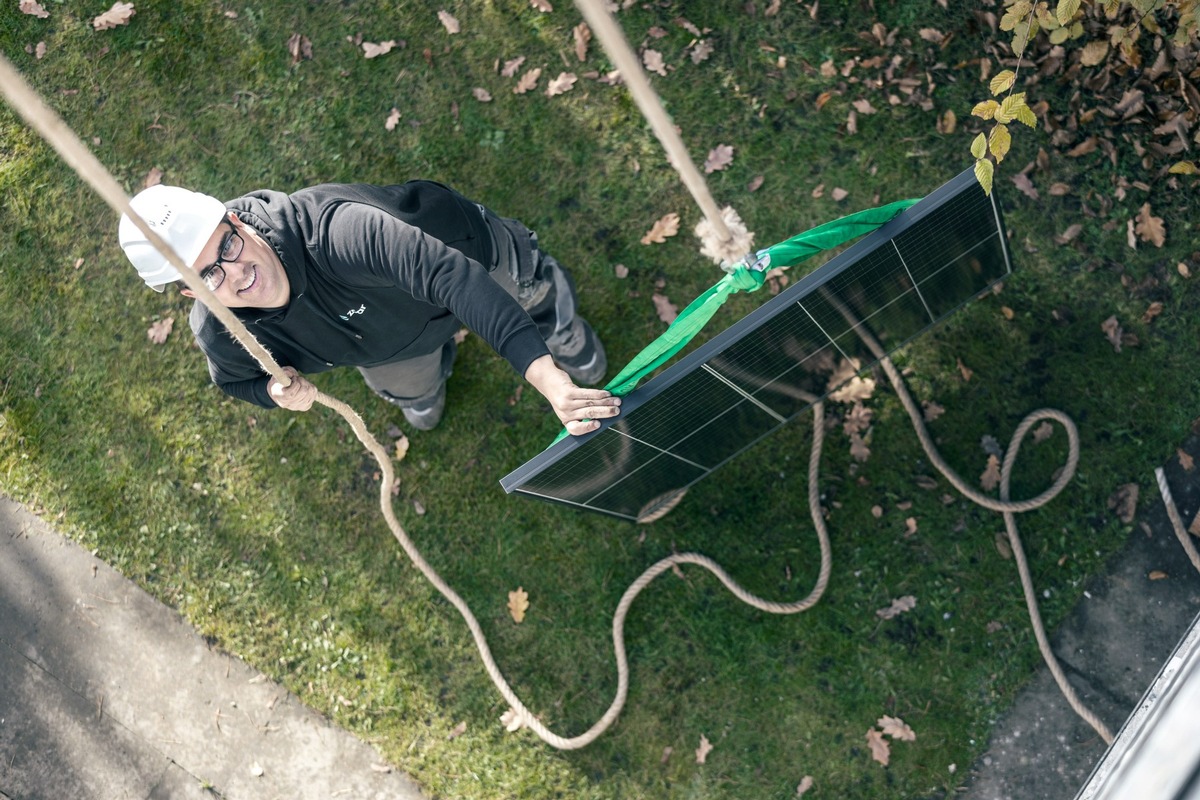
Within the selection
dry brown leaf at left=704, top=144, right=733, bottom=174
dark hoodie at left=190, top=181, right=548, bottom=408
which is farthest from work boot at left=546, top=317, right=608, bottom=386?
dry brown leaf at left=704, top=144, right=733, bottom=174

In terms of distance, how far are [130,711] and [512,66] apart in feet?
15.3

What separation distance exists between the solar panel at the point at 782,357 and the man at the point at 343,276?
16.3 inches

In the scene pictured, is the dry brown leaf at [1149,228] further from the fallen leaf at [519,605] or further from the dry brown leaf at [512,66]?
the fallen leaf at [519,605]

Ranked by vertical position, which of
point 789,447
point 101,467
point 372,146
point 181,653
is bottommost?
point 789,447

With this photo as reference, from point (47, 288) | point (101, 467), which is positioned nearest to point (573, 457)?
point (101, 467)

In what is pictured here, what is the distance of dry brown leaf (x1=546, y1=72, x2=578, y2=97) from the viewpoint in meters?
6.14

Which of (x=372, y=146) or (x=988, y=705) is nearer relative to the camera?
(x=988, y=705)

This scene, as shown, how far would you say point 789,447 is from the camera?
18.9ft

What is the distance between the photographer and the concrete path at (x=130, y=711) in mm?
5977

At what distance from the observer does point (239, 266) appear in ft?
11.8

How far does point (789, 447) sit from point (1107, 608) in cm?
190

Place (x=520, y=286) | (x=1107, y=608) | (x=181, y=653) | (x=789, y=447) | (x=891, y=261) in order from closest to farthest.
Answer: (x=891, y=261) → (x=520, y=286) → (x=1107, y=608) → (x=789, y=447) → (x=181, y=653)

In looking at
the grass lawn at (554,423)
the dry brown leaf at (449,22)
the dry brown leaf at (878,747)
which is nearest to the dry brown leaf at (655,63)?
the grass lawn at (554,423)

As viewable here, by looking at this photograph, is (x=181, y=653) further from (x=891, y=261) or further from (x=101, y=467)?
(x=891, y=261)
